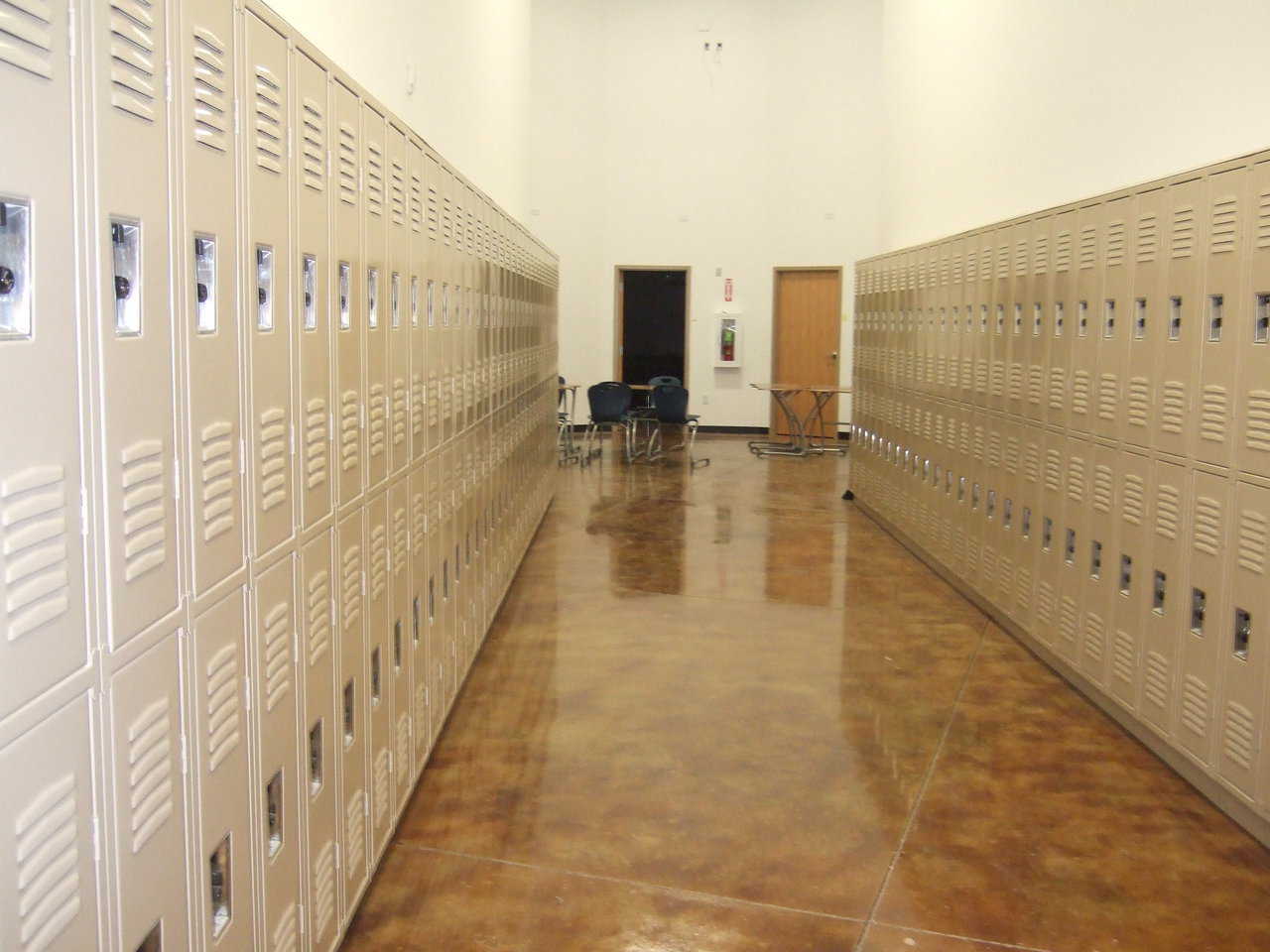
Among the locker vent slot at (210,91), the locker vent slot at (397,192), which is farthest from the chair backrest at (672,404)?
the locker vent slot at (210,91)

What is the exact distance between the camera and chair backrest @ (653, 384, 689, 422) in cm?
1305

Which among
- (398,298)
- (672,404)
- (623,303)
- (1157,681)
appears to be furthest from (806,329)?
(398,298)

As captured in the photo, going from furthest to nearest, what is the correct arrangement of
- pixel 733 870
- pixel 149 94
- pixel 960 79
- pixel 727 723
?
pixel 960 79
pixel 727 723
pixel 733 870
pixel 149 94

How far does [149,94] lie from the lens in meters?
1.54

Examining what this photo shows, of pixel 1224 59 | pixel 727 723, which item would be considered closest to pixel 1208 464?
pixel 1224 59

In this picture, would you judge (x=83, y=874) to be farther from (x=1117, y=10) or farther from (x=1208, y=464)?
(x=1117, y=10)

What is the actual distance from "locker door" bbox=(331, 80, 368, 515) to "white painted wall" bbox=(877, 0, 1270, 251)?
308 centimetres

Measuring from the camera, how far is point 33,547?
1272 millimetres

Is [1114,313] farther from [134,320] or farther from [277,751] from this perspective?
[134,320]

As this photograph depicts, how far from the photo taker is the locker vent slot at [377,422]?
9.55 feet

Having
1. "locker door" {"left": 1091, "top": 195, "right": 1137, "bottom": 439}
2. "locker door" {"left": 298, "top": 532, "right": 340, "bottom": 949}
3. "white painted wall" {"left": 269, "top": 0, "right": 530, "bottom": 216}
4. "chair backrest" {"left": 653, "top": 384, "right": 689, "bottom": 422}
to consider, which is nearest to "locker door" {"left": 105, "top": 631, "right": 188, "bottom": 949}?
"locker door" {"left": 298, "top": 532, "right": 340, "bottom": 949}

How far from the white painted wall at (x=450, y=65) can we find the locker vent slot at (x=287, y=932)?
2389 mm

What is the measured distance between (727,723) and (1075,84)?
3563 mm

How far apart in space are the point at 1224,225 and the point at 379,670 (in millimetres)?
3004
